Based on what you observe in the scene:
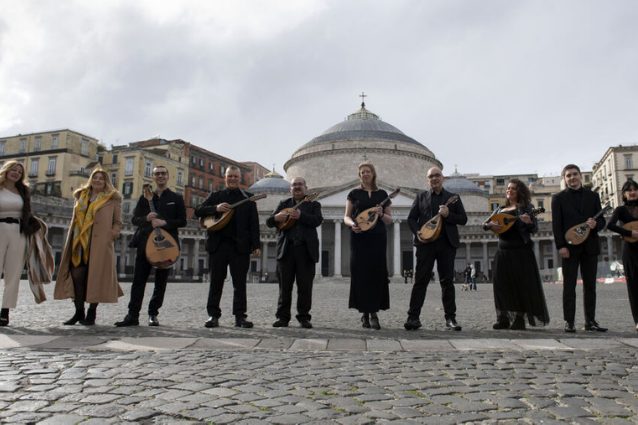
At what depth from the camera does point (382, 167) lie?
5925cm

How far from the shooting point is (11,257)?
682 centimetres

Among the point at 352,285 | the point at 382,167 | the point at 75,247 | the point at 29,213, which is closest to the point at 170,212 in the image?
the point at 75,247

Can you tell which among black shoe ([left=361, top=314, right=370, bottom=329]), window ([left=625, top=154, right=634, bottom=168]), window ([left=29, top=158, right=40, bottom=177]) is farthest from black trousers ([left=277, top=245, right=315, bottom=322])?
window ([left=625, top=154, right=634, bottom=168])

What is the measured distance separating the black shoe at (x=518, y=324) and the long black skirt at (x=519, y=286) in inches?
3.2

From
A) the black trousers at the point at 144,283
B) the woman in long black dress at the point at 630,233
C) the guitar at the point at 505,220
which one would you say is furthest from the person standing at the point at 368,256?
the woman in long black dress at the point at 630,233

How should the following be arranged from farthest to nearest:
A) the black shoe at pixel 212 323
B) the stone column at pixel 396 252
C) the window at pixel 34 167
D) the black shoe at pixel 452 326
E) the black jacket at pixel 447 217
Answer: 1. the window at pixel 34 167
2. the stone column at pixel 396 252
3. the black jacket at pixel 447 217
4. the black shoe at pixel 212 323
5. the black shoe at pixel 452 326

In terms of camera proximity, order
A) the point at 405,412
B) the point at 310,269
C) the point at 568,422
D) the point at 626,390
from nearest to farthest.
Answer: the point at 568,422
the point at 405,412
the point at 626,390
the point at 310,269

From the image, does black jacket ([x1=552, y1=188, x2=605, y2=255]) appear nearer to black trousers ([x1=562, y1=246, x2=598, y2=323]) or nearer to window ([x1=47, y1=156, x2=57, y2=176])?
black trousers ([x1=562, y1=246, x2=598, y2=323])

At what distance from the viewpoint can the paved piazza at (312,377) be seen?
9.09 ft

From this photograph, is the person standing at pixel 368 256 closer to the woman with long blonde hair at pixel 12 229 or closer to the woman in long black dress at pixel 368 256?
the woman in long black dress at pixel 368 256

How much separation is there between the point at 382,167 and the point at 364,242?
52630 millimetres

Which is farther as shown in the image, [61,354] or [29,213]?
[29,213]

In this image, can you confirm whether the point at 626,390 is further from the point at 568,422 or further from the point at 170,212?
the point at 170,212

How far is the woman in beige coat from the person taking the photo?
6.86m
